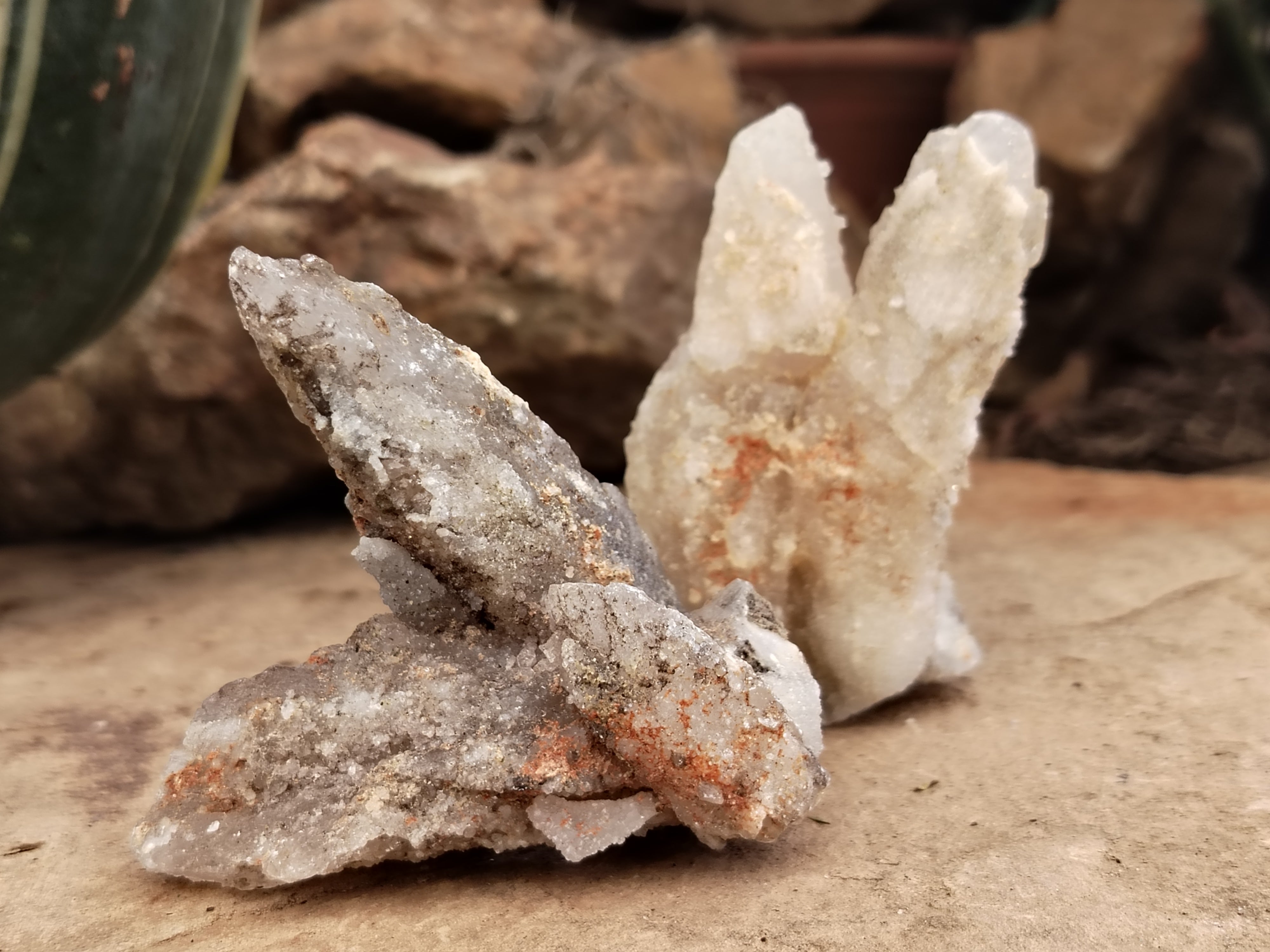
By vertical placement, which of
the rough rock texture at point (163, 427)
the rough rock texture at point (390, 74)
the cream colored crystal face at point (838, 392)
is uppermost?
the rough rock texture at point (390, 74)

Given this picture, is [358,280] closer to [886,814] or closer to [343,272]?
[343,272]

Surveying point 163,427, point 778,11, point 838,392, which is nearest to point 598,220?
point 163,427

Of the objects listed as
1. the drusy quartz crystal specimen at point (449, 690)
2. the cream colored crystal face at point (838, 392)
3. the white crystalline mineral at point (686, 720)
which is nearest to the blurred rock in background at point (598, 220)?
the cream colored crystal face at point (838, 392)

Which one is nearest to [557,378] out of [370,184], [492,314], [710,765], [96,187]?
[492,314]

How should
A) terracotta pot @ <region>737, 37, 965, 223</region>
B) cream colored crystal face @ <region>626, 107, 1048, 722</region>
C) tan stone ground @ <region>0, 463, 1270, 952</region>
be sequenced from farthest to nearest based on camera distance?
terracotta pot @ <region>737, 37, 965, 223</region> → cream colored crystal face @ <region>626, 107, 1048, 722</region> → tan stone ground @ <region>0, 463, 1270, 952</region>

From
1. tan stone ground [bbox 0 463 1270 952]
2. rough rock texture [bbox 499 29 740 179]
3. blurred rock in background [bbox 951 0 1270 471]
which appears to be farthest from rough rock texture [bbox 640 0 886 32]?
tan stone ground [bbox 0 463 1270 952]

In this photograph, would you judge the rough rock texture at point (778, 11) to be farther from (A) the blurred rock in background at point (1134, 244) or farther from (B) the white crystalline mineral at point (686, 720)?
→ (B) the white crystalline mineral at point (686, 720)

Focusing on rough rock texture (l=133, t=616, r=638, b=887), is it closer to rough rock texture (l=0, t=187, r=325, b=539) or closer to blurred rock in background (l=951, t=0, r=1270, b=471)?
rough rock texture (l=0, t=187, r=325, b=539)

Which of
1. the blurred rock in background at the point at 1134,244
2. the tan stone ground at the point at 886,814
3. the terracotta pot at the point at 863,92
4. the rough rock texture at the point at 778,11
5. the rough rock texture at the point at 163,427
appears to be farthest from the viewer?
the rough rock texture at the point at 778,11
